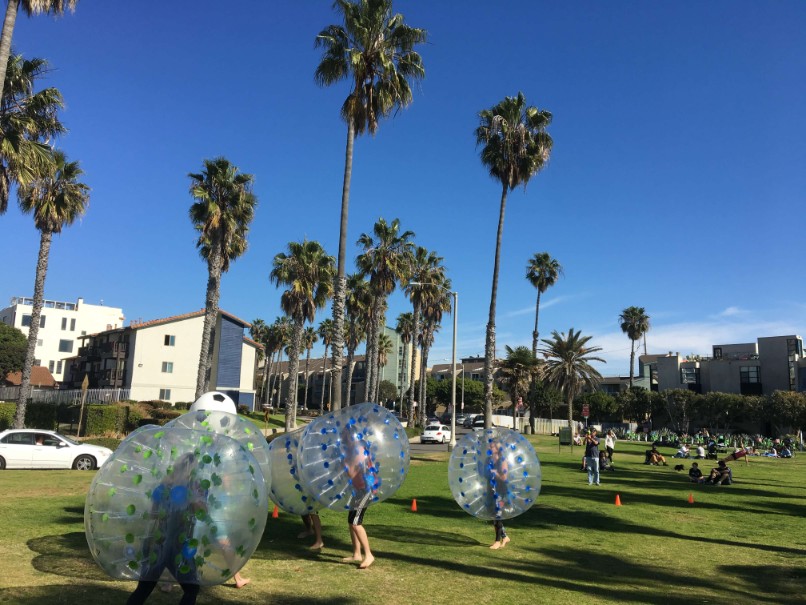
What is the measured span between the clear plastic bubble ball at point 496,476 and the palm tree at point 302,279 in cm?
3195

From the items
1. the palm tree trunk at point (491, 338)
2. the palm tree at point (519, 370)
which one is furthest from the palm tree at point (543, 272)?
the palm tree trunk at point (491, 338)

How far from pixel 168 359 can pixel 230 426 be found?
53.8m

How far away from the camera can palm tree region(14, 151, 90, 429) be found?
28.9 meters

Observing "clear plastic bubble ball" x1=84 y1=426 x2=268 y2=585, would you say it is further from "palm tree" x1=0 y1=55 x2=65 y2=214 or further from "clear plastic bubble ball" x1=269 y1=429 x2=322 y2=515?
"palm tree" x1=0 y1=55 x2=65 y2=214

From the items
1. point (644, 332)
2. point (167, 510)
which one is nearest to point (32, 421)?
point (167, 510)

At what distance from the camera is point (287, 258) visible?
4359cm

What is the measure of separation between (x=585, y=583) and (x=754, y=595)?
2.09m

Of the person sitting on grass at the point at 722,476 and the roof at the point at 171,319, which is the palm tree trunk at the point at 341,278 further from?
the roof at the point at 171,319

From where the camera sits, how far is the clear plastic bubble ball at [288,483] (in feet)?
29.2

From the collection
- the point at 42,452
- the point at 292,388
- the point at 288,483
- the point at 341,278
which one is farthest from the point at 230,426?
the point at 292,388

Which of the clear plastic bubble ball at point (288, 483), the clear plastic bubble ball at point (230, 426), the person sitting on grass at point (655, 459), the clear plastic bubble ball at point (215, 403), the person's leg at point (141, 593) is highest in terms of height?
the clear plastic bubble ball at point (215, 403)

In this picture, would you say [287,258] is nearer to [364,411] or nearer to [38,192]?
[38,192]

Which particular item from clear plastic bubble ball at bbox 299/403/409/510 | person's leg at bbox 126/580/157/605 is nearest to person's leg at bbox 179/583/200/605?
person's leg at bbox 126/580/157/605

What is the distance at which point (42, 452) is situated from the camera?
18.3 m
